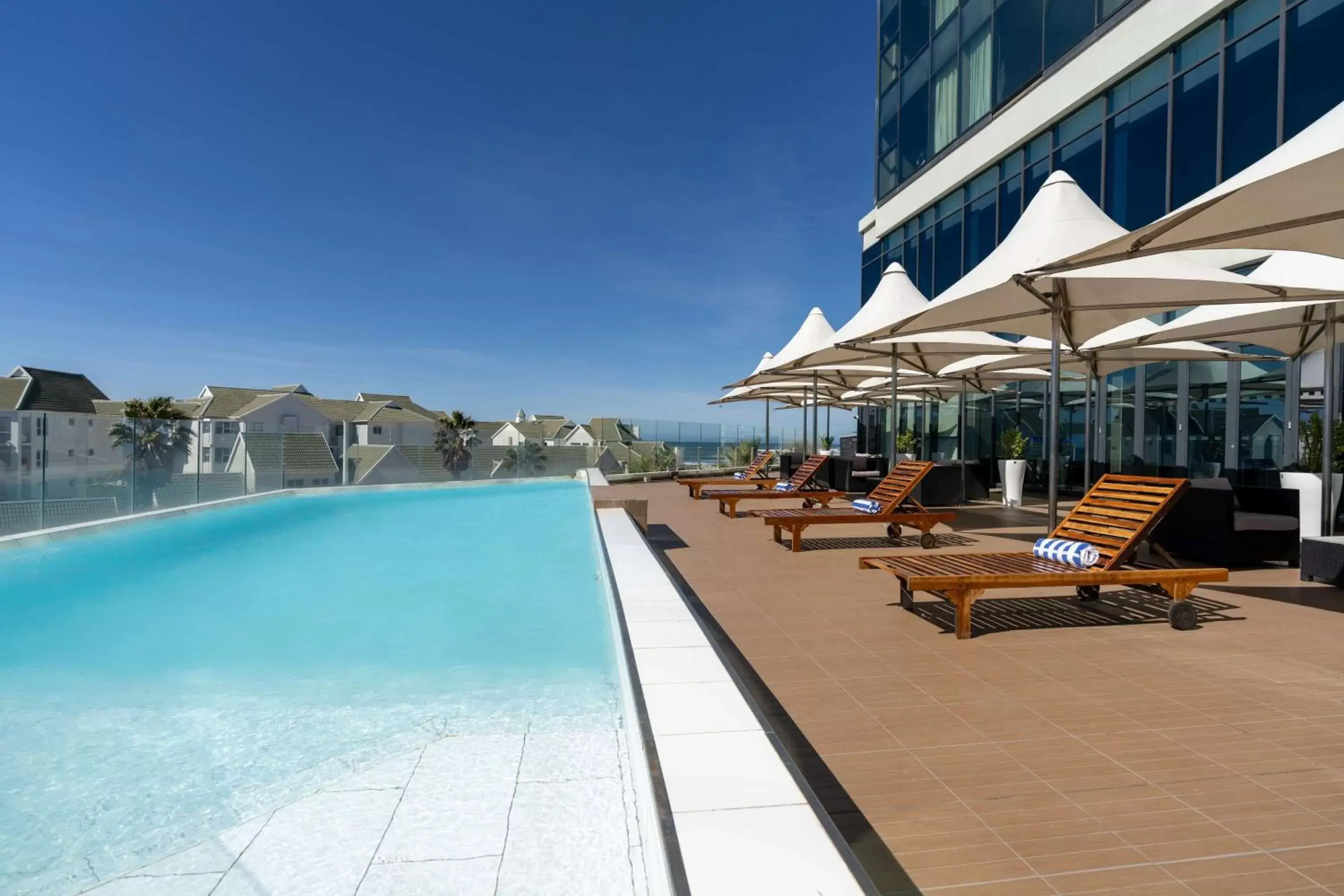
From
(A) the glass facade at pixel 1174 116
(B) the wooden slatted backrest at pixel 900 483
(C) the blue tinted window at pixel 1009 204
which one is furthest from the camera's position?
(C) the blue tinted window at pixel 1009 204

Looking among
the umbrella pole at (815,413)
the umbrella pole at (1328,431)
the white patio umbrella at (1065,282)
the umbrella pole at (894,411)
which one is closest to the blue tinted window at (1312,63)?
the umbrella pole at (1328,431)

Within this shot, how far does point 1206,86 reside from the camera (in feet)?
32.3

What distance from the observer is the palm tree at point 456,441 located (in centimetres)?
1941

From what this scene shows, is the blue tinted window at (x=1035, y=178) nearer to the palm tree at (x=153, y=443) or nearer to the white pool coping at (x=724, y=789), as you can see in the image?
the white pool coping at (x=724, y=789)

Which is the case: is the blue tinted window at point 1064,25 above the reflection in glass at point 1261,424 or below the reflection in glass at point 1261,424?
above

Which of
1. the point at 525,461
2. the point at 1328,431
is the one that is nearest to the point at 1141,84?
the point at 1328,431

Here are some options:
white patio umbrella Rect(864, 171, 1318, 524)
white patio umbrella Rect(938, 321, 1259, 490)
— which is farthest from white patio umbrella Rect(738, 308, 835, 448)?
white patio umbrella Rect(864, 171, 1318, 524)

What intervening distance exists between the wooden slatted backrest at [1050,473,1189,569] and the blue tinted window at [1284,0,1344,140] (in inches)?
253

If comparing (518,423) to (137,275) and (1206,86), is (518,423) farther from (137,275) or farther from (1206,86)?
(1206,86)

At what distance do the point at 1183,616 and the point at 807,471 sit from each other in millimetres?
6706

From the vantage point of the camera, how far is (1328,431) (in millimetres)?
6145

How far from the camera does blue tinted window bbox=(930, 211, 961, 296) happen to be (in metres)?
16.0

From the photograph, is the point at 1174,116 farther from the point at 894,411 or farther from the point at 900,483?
the point at 900,483

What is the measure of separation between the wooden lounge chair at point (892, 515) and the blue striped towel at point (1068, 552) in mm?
2257
